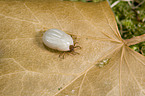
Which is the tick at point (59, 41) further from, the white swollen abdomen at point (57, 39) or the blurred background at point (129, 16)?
the blurred background at point (129, 16)

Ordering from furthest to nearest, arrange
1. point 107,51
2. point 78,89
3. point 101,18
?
point 101,18
point 107,51
point 78,89

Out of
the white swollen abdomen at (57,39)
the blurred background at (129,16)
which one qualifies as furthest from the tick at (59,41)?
the blurred background at (129,16)

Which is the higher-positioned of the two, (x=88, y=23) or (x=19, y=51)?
(x=88, y=23)

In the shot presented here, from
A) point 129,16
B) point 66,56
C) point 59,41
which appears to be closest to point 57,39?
point 59,41

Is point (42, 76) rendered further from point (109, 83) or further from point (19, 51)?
point (109, 83)

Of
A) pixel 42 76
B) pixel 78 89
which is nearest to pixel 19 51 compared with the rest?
pixel 42 76

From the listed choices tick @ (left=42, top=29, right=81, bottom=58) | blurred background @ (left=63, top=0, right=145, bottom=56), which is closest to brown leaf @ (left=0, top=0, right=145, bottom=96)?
tick @ (left=42, top=29, right=81, bottom=58)

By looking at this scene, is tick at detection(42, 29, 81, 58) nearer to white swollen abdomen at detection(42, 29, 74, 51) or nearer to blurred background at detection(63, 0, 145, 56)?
white swollen abdomen at detection(42, 29, 74, 51)
